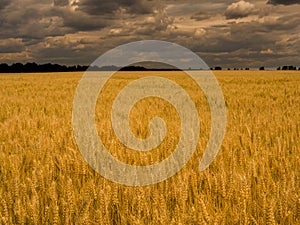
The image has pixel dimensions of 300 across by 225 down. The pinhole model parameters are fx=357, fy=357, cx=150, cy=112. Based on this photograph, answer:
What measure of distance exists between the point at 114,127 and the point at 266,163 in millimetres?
2224

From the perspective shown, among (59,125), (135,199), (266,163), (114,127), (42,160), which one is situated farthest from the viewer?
(59,125)

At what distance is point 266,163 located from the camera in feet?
8.77

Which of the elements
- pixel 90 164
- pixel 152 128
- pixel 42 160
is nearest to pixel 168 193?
pixel 90 164

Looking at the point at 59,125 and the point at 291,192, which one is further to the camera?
the point at 59,125

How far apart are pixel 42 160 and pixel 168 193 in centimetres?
127

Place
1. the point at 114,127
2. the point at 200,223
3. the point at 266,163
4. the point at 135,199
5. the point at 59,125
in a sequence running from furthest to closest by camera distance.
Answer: the point at 59,125, the point at 114,127, the point at 266,163, the point at 135,199, the point at 200,223

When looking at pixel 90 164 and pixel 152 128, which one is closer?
pixel 90 164

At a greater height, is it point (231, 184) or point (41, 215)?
point (231, 184)

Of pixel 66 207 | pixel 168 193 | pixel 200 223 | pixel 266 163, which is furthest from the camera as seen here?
pixel 266 163

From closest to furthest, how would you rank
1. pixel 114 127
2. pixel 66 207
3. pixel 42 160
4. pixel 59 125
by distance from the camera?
pixel 66 207 < pixel 42 160 < pixel 114 127 < pixel 59 125

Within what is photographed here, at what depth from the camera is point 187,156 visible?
2.99m

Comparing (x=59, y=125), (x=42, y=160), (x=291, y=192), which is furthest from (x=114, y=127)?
(x=291, y=192)

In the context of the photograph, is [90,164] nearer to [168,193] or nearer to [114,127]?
[168,193]

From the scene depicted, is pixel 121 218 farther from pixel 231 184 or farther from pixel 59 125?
pixel 59 125
